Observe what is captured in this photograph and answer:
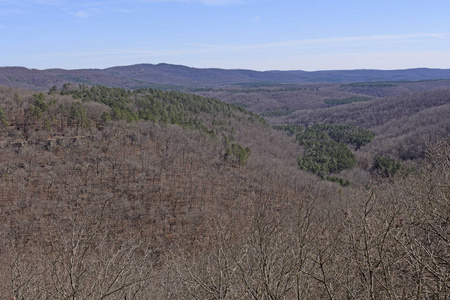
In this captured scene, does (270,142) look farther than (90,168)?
Yes

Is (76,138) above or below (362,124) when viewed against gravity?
above

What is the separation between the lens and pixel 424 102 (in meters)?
130

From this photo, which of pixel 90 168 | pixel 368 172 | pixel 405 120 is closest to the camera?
pixel 90 168

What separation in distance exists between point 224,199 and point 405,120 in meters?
87.4

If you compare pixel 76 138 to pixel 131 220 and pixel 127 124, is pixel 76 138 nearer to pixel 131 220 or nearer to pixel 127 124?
pixel 127 124

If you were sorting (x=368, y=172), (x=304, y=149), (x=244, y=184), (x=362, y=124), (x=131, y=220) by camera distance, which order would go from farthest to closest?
(x=362, y=124) < (x=304, y=149) < (x=368, y=172) < (x=244, y=184) < (x=131, y=220)

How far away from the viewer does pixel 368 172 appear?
72.9 metres

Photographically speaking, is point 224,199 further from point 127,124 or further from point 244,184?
point 127,124

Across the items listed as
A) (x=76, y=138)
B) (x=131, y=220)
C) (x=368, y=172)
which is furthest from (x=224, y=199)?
(x=368, y=172)

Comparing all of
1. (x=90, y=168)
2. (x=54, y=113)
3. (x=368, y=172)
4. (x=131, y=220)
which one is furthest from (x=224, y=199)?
(x=368, y=172)

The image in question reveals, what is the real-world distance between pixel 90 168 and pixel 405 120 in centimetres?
10054

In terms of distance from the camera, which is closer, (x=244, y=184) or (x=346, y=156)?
(x=244, y=184)

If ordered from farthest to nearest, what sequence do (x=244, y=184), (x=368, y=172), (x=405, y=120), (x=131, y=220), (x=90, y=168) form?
(x=405, y=120) → (x=368, y=172) → (x=244, y=184) → (x=90, y=168) → (x=131, y=220)

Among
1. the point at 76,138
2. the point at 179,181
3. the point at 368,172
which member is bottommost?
the point at 368,172
